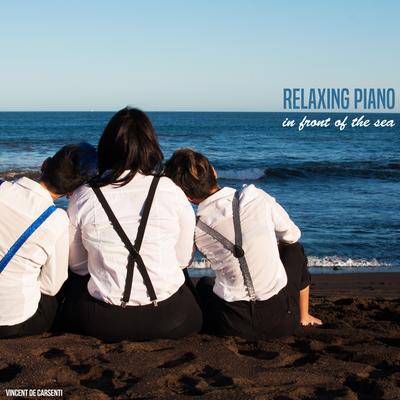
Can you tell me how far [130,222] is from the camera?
331 cm

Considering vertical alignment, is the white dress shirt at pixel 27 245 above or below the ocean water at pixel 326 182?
above

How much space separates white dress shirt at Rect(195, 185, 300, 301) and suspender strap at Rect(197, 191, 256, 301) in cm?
2

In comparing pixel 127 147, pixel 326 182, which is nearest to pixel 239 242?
pixel 127 147

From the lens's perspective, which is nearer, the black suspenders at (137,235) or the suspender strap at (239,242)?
the black suspenders at (137,235)

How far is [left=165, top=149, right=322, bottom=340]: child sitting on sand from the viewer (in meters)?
3.53

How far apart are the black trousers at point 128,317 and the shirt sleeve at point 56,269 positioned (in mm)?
122

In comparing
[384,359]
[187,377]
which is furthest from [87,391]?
[384,359]

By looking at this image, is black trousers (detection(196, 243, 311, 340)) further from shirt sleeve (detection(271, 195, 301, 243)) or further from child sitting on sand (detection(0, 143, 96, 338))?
child sitting on sand (detection(0, 143, 96, 338))

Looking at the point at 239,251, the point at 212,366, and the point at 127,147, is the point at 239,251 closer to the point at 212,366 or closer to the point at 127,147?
the point at 212,366

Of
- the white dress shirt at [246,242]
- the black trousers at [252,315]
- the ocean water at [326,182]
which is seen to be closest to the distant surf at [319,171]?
the ocean water at [326,182]

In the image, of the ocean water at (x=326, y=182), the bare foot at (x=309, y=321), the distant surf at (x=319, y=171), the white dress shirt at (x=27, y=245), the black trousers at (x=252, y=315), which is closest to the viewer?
the white dress shirt at (x=27, y=245)

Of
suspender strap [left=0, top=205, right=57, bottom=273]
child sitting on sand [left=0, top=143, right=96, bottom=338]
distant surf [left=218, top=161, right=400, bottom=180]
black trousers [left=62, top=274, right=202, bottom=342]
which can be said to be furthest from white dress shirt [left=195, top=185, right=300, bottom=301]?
distant surf [left=218, top=161, right=400, bottom=180]

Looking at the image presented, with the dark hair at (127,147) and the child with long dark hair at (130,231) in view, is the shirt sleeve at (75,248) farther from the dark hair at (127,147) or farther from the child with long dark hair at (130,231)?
the dark hair at (127,147)

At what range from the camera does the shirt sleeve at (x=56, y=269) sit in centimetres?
337
